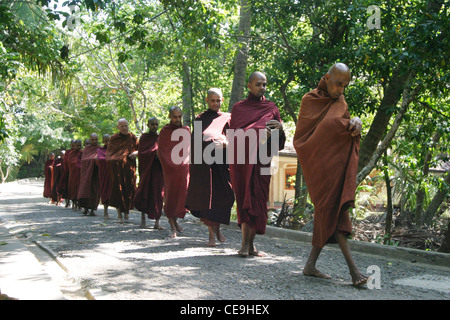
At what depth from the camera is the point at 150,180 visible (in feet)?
32.2

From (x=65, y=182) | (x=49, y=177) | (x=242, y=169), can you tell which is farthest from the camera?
(x=49, y=177)

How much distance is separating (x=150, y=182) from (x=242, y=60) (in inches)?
132

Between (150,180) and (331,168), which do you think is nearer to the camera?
(331,168)

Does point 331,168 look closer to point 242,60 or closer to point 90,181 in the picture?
point 242,60

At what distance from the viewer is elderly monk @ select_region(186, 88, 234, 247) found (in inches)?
280

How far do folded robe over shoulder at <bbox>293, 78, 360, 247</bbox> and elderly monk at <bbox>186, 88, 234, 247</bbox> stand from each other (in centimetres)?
225

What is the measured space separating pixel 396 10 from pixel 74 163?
1020cm

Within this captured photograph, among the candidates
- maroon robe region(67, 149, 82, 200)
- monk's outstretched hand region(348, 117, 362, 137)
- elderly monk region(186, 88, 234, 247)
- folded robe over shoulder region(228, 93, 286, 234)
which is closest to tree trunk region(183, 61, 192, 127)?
maroon robe region(67, 149, 82, 200)

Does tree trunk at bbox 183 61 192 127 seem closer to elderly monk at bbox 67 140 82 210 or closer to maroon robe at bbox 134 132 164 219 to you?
maroon robe at bbox 134 132 164 219

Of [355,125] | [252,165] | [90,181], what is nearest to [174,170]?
[252,165]

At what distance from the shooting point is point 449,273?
5.58 m

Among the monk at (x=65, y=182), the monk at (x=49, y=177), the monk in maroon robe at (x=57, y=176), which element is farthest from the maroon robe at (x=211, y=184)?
the monk at (x=49, y=177)

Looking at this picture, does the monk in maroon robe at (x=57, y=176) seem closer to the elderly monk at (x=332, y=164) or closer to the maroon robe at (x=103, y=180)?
the maroon robe at (x=103, y=180)

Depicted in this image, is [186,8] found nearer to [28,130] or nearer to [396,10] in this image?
[396,10]
